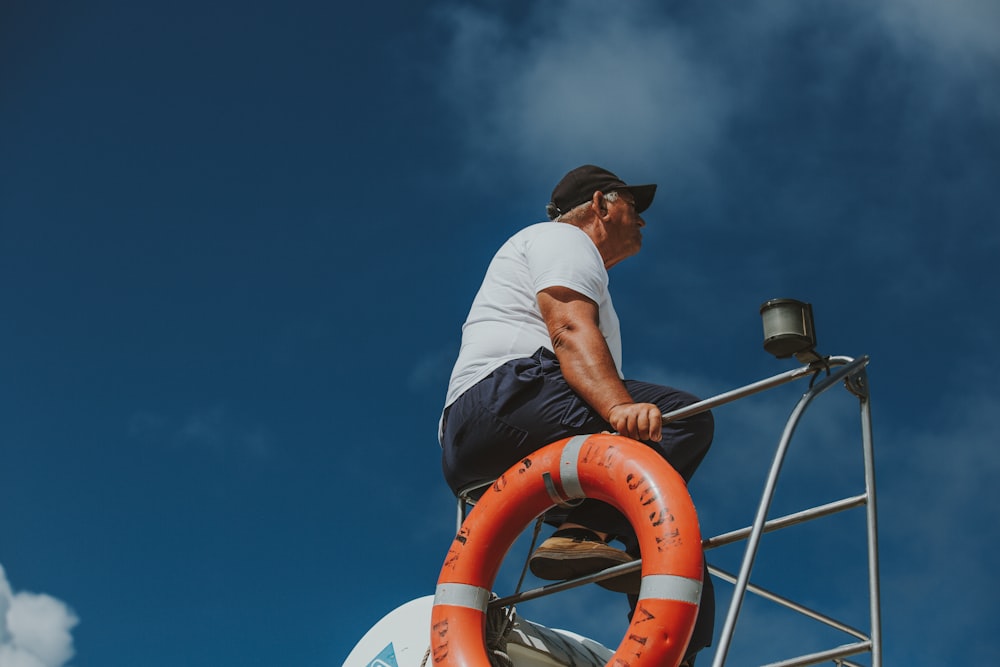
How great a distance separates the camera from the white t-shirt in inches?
153

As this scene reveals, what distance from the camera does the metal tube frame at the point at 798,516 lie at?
9.91 feet

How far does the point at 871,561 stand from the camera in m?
3.24

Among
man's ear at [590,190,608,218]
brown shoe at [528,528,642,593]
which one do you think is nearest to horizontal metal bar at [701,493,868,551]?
brown shoe at [528,528,642,593]

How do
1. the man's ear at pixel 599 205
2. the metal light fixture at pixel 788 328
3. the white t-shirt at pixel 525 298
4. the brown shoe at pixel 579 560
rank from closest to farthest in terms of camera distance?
the metal light fixture at pixel 788 328, the brown shoe at pixel 579 560, the white t-shirt at pixel 525 298, the man's ear at pixel 599 205

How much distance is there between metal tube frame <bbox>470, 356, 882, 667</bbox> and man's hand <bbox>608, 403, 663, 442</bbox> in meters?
0.16

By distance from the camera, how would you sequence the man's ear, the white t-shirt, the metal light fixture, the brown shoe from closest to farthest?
1. the metal light fixture
2. the brown shoe
3. the white t-shirt
4. the man's ear

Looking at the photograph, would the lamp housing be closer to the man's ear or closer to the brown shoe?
the brown shoe

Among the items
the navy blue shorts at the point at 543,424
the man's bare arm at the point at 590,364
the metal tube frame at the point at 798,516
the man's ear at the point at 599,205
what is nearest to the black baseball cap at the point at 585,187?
the man's ear at the point at 599,205

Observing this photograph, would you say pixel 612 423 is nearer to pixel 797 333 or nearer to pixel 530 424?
pixel 530 424

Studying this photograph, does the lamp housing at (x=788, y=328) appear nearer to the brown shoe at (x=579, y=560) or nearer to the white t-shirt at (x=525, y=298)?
the white t-shirt at (x=525, y=298)

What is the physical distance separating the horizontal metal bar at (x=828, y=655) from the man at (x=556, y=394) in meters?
0.30

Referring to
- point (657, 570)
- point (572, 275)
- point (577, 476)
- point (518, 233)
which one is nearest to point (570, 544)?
point (577, 476)

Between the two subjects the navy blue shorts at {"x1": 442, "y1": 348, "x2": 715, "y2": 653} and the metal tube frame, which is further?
the navy blue shorts at {"x1": 442, "y1": 348, "x2": 715, "y2": 653}

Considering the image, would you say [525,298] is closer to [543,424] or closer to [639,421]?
[543,424]
